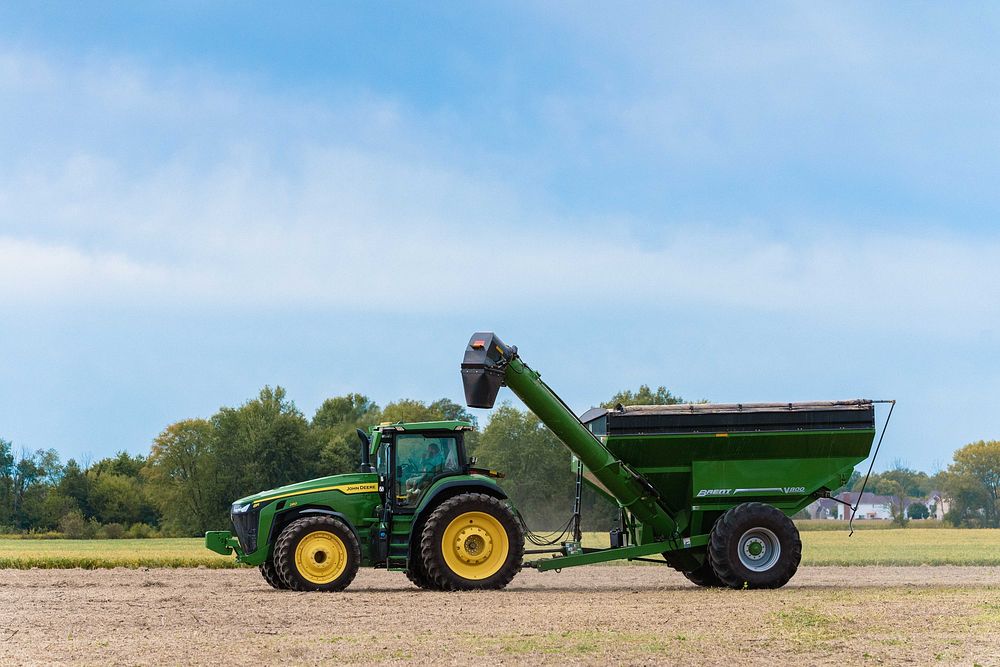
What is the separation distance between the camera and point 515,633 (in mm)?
12633

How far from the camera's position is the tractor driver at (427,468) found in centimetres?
1836

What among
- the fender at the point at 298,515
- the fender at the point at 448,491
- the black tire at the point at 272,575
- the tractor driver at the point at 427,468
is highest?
the tractor driver at the point at 427,468

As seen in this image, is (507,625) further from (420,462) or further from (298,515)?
(298,515)

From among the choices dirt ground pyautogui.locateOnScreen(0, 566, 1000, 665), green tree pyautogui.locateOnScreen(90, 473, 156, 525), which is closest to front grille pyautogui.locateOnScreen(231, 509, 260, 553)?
dirt ground pyautogui.locateOnScreen(0, 566, 1000, 665)

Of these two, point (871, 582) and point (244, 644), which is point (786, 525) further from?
point (244, 644)

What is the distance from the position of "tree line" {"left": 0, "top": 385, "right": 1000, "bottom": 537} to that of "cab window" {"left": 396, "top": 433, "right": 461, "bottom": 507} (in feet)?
124

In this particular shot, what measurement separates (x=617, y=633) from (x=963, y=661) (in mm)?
3581

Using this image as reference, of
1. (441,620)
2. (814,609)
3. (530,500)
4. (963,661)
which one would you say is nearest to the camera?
(963,661)

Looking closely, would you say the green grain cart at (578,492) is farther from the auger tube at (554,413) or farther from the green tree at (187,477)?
the green tree at (187,477)

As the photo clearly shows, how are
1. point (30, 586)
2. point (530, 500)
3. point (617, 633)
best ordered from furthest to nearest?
point (530, 500) < point (30, 586) < point (617, 633)

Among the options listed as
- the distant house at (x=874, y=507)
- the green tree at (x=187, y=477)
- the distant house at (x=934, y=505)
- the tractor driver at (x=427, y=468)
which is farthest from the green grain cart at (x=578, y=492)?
the distant house at (x=934, y=505)

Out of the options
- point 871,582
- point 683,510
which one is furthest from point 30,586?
point 871,582

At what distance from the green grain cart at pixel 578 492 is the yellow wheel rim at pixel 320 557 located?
0.02 metres

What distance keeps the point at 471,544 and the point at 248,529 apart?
3529 mm
